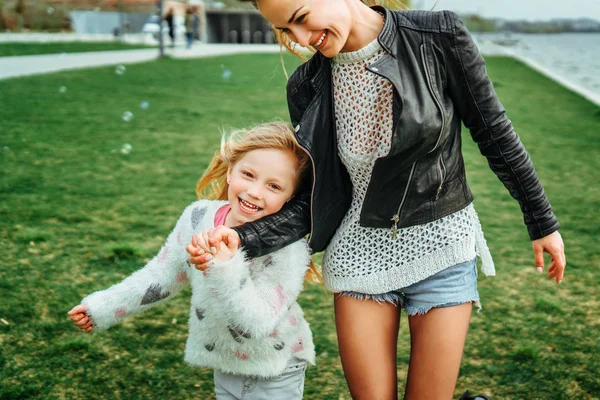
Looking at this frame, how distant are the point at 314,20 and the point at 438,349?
41.4 inches

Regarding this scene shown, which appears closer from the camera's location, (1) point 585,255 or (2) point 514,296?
(2) point 514,296

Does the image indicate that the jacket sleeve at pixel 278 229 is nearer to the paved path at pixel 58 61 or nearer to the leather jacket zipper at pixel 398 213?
the leather jacket zipper at pixel 398 213

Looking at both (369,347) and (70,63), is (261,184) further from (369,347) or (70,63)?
(70,63)

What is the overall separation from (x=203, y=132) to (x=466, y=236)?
287 inches

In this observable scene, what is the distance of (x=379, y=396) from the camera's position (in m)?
2.25

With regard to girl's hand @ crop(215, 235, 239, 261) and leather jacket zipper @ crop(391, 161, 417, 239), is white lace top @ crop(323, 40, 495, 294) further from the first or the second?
girl's hand @ crop(215, 235, 239, 261)

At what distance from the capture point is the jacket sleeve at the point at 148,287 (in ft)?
7.50

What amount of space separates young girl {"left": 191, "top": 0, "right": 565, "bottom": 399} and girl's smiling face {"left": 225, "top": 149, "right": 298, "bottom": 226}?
0.18 ft

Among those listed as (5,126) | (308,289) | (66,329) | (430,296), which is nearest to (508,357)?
(308,289)

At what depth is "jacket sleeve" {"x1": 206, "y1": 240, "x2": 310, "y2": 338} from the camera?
6.70ft

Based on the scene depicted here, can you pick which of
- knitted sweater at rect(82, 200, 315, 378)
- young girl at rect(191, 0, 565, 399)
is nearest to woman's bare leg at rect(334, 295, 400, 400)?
young girl at rect(191, 0, 565, 399)

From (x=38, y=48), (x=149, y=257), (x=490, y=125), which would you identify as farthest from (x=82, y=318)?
(x=38, y=48)

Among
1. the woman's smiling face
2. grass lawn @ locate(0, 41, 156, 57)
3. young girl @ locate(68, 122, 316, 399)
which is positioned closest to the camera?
the woman's smiling face

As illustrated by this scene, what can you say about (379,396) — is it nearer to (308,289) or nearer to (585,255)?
(308,289)
